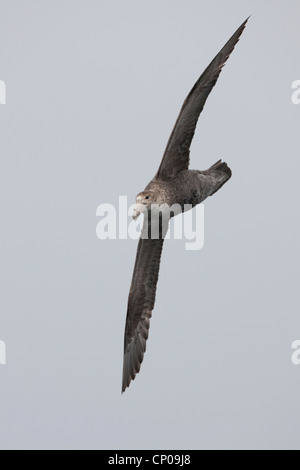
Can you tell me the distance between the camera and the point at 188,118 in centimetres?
1883

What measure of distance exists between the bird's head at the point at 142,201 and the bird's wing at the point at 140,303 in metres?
2.69

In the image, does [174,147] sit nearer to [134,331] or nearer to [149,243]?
[149,243]

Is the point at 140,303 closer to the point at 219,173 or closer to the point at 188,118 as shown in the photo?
the point at 219,173

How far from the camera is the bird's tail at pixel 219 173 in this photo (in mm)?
19953

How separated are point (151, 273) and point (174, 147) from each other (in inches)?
141

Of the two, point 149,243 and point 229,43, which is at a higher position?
point 229,43

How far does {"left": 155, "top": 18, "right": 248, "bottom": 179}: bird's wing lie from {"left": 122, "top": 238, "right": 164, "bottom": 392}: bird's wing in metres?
2.42

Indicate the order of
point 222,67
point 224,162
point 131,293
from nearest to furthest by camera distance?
point 222,67, point 224,162, point 131,293

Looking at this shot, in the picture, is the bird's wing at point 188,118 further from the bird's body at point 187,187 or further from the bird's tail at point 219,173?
the bird's tail at point 219,173

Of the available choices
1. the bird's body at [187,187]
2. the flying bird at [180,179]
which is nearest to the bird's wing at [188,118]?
the flying bird at [180,179]

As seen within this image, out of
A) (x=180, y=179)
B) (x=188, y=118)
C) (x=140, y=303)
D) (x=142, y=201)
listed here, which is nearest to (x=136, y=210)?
(x=142, y=201)

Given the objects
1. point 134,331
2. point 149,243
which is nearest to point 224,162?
point 149,243

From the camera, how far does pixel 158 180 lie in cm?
1892

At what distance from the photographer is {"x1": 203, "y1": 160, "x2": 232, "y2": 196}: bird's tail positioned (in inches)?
786
